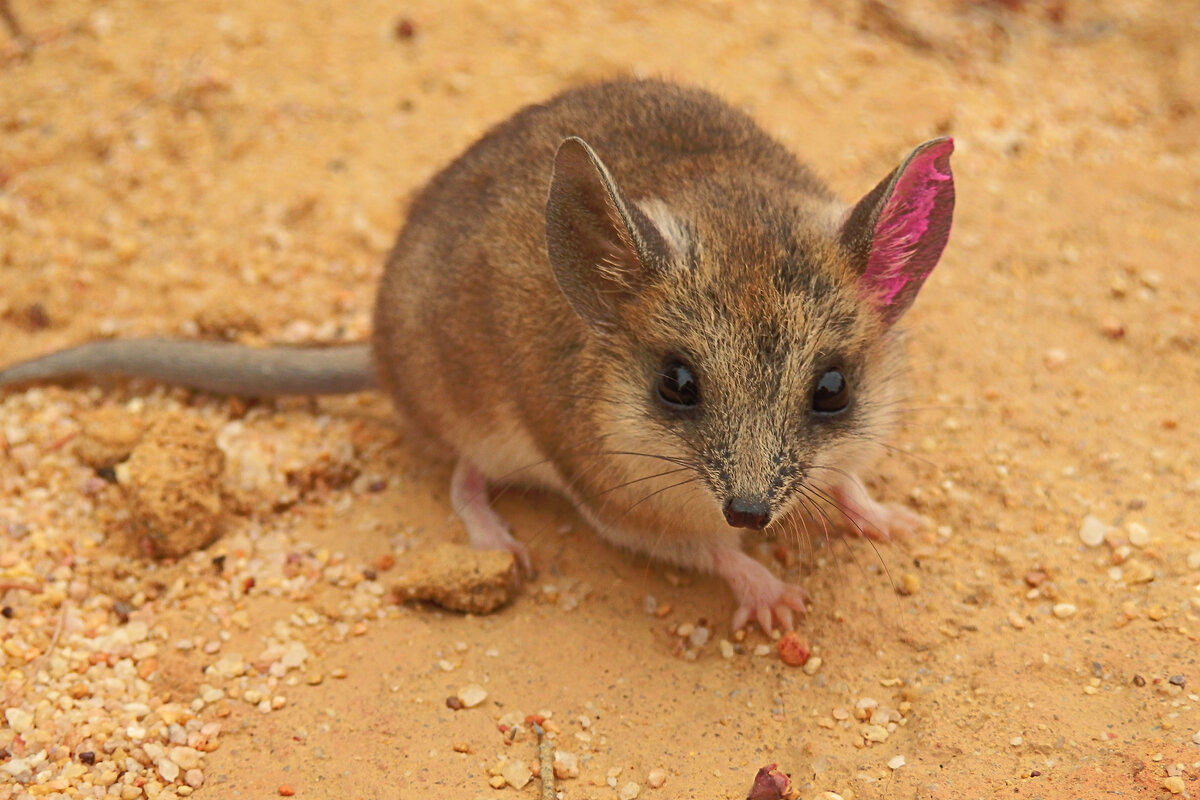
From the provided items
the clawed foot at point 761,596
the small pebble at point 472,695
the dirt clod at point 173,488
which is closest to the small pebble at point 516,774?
the small pebble at point 472,695

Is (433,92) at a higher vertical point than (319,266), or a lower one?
higher

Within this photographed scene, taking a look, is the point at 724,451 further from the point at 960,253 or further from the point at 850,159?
the point at 850,159

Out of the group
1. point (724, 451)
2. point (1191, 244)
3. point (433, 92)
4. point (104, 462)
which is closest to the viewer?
point (724, 451)

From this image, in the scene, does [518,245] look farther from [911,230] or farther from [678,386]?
[911,230]

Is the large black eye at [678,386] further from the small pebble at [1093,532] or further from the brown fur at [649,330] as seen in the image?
the small pebble at [1093,532]

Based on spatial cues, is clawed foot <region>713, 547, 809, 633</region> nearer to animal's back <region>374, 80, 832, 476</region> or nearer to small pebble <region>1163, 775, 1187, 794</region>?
animal's back <region>374, 80, 832, 476</region>

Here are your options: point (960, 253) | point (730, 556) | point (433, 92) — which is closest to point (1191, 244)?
point (960, 253)

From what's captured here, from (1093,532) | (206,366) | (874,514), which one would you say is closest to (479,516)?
(206,366)
